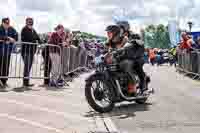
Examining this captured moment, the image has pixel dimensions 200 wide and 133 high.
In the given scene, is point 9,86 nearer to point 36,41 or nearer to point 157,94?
point 36,41

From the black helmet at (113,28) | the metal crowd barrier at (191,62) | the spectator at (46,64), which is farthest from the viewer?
the metal crowd barrier at (191,62)

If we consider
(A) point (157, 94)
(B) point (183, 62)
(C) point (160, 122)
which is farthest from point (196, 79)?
(C) point (160, 122)

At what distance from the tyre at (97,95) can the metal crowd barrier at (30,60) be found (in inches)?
160

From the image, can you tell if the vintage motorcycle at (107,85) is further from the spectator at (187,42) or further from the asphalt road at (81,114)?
the spectator at (187,42)

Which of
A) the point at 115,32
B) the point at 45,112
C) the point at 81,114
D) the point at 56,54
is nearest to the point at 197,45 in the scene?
the point at 56,54

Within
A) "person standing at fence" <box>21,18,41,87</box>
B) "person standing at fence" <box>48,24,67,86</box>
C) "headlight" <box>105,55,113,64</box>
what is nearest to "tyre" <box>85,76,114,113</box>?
"headlight" <box>105,55,113,64</box>

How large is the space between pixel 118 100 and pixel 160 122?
1.82m

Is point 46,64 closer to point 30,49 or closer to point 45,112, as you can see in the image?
point 30,49

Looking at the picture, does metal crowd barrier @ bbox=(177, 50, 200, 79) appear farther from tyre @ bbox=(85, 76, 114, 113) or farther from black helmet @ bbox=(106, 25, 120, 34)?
tyre @ bbox=(85, 76, 114, 113)

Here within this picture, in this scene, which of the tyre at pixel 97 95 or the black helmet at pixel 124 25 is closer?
the tyre at pixel 97 95

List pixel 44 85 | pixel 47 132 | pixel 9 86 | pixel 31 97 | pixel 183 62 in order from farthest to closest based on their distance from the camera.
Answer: pixel 183 62 < pixel 44 85 < pixel 9 86 < pixel 31 97 < pixel 47 132

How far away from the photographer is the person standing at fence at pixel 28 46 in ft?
45.3

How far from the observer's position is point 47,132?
771 cm

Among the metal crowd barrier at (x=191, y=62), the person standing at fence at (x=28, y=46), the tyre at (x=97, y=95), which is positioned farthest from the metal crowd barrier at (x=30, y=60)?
the metal crowd barrier at (x=191, y=62)
